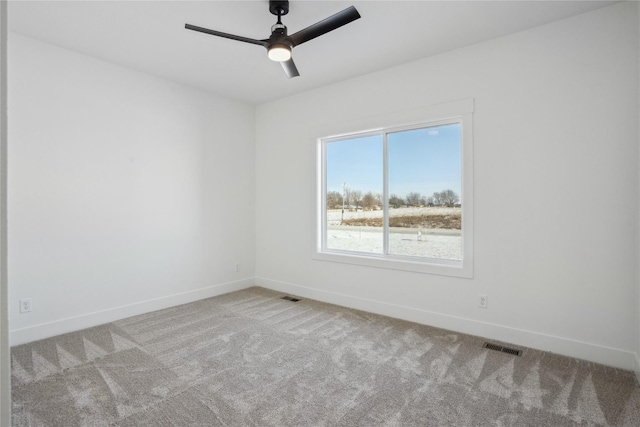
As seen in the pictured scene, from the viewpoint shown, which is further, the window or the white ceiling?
the window

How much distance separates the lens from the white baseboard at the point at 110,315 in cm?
301

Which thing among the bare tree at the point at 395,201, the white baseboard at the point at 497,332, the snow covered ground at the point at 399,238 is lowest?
Result: the white baseboard at the point at 497,332

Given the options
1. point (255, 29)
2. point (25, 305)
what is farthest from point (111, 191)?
point (255, 29)

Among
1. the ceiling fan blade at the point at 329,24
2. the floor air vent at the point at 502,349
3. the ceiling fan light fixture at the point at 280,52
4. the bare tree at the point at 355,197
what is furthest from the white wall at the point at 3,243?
the bare tree at the point at 355,197

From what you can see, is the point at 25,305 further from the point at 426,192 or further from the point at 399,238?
the point at 426,192

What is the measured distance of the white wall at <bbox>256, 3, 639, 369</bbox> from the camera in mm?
2537

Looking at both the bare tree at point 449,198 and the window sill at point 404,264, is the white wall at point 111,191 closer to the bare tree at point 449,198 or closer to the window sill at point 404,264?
the window sill at point 404,264

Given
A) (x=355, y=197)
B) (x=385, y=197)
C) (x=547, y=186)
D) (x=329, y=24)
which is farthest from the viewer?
(x=355, y=197)

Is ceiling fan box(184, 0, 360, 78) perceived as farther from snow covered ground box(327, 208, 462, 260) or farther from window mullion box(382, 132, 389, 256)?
snow covered ground box(327, 208, 462, 260)

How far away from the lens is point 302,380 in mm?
2379

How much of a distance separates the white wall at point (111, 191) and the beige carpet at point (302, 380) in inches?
18.7

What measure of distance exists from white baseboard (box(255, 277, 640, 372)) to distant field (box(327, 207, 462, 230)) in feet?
2.96

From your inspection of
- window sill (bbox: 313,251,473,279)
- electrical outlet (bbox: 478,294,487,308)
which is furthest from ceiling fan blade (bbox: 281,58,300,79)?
electrical outlet (bbox: 478,294,487,308)

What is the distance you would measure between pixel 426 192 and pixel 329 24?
6.63 feet
